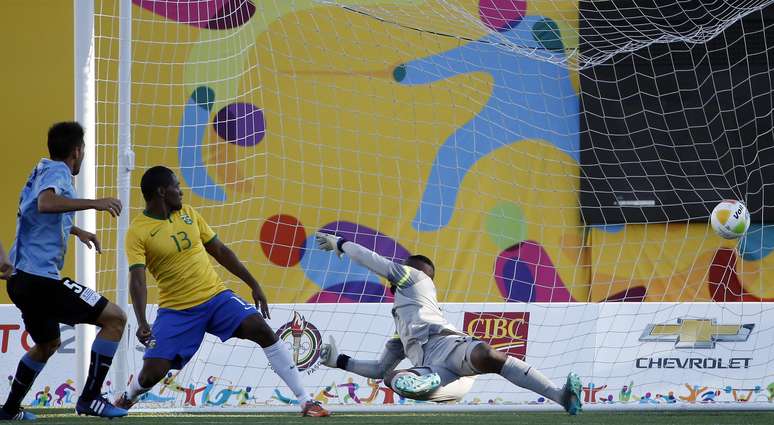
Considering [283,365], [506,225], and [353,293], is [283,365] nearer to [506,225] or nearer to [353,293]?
[353,293]

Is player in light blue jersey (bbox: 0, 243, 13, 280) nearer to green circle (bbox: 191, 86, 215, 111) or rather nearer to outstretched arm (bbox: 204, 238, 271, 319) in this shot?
outstretched arm (bbox: 204, 238, 271, 319)

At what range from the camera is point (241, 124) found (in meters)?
10.2

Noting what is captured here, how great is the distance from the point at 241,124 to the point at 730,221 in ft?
15.5

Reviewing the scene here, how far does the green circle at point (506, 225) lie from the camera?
1042 centimetres

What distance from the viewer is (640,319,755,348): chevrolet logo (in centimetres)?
745

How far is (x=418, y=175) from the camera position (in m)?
10.5

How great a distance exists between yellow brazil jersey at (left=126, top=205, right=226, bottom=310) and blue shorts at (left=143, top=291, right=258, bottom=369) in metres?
0.05

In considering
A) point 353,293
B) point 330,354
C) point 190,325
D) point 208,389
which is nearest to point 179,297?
point 190,325

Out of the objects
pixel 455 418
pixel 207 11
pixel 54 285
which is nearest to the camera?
pixel 54 285

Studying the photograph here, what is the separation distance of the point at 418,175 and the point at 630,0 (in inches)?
102

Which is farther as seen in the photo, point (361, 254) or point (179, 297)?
point (361, 254)

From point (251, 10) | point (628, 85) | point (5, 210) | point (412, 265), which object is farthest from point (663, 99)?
point (5, 210)

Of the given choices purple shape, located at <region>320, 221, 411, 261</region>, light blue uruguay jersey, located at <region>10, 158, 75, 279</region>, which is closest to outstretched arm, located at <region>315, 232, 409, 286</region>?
light blue uruguay jersey, located at <region>10, 158, 75, 279</region>

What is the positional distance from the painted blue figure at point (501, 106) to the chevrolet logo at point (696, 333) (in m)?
3.18
